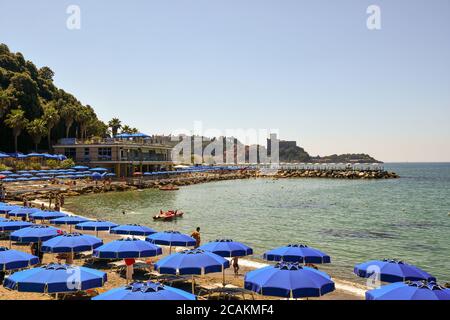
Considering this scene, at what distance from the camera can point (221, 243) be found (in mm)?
16391

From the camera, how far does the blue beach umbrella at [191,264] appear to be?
12883mm

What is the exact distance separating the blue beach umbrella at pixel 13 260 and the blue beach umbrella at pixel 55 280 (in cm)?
223

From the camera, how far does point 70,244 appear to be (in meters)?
16.6

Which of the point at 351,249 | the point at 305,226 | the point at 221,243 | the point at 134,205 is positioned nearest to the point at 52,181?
the point at 134,205

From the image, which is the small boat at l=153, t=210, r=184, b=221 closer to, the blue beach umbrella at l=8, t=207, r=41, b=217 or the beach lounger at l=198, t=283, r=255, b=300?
the blue beach umbrella at l=8, t=207, r=41, b=217

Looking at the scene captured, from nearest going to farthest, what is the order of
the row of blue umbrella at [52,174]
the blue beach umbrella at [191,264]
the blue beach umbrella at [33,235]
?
the blue beach umbrella at [191,264] < the blue beach umbrella at [33,235] < the row of blue umbrella at [52,174]

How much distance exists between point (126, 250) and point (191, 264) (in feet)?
12.5

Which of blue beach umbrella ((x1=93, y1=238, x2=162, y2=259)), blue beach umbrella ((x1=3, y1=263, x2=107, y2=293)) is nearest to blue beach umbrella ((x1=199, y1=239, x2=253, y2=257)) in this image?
blue beach umbrella ((x1=93, y1=238, x2=162, y2=259))

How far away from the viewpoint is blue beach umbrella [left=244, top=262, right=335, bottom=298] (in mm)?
10594

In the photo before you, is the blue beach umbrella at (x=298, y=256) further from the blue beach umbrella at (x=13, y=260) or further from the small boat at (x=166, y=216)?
the small boat at (x=166, y=216)

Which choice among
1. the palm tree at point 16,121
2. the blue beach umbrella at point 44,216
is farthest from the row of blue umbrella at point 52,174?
the blue beach umbrella at point 44,216

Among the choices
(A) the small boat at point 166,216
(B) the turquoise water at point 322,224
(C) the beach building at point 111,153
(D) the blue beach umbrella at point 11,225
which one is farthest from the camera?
(C) the beach building at point 111,153
